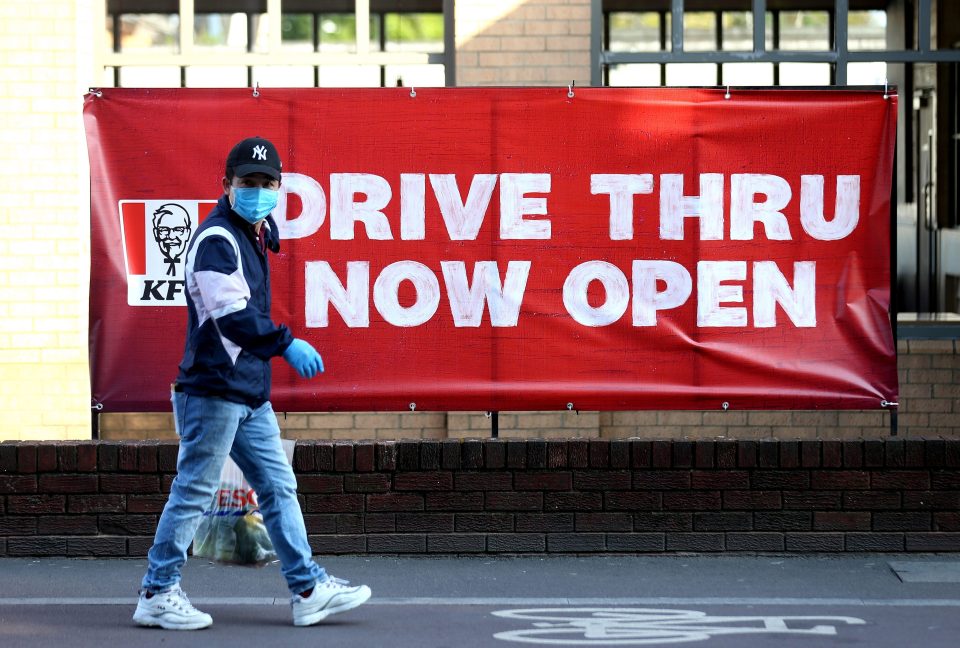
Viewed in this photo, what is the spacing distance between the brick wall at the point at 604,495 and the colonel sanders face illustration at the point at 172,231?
93 centimetres

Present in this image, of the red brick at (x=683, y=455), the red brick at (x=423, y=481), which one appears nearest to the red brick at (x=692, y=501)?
the red brick at (x=683, y=455)

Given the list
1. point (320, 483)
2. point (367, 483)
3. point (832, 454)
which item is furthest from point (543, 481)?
point (832, 454)

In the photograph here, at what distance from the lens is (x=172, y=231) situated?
7648mm

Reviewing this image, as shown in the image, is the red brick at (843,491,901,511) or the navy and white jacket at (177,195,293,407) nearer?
the navy and white jacket at (177,195,293,407)

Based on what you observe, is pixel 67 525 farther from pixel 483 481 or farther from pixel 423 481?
pixel 483 481

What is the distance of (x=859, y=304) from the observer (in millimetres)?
7777

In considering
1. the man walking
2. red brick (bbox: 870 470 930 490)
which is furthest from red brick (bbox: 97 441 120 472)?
red brick (bbox: 870 470 930 490)

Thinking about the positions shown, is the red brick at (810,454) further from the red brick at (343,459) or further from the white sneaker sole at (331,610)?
the white sneaker sole at (331,610)

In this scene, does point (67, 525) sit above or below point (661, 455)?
below

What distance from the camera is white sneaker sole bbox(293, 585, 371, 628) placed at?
6.40 m

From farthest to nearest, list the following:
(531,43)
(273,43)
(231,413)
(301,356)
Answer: (273,43), (531,43), (231,413), (301,356)

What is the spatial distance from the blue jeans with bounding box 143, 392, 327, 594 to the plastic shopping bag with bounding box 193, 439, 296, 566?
5.4 inches

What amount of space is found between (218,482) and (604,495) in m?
2.17

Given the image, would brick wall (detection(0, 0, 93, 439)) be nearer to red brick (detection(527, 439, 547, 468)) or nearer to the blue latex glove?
red brick (detection(527, 439, 547, 468))
